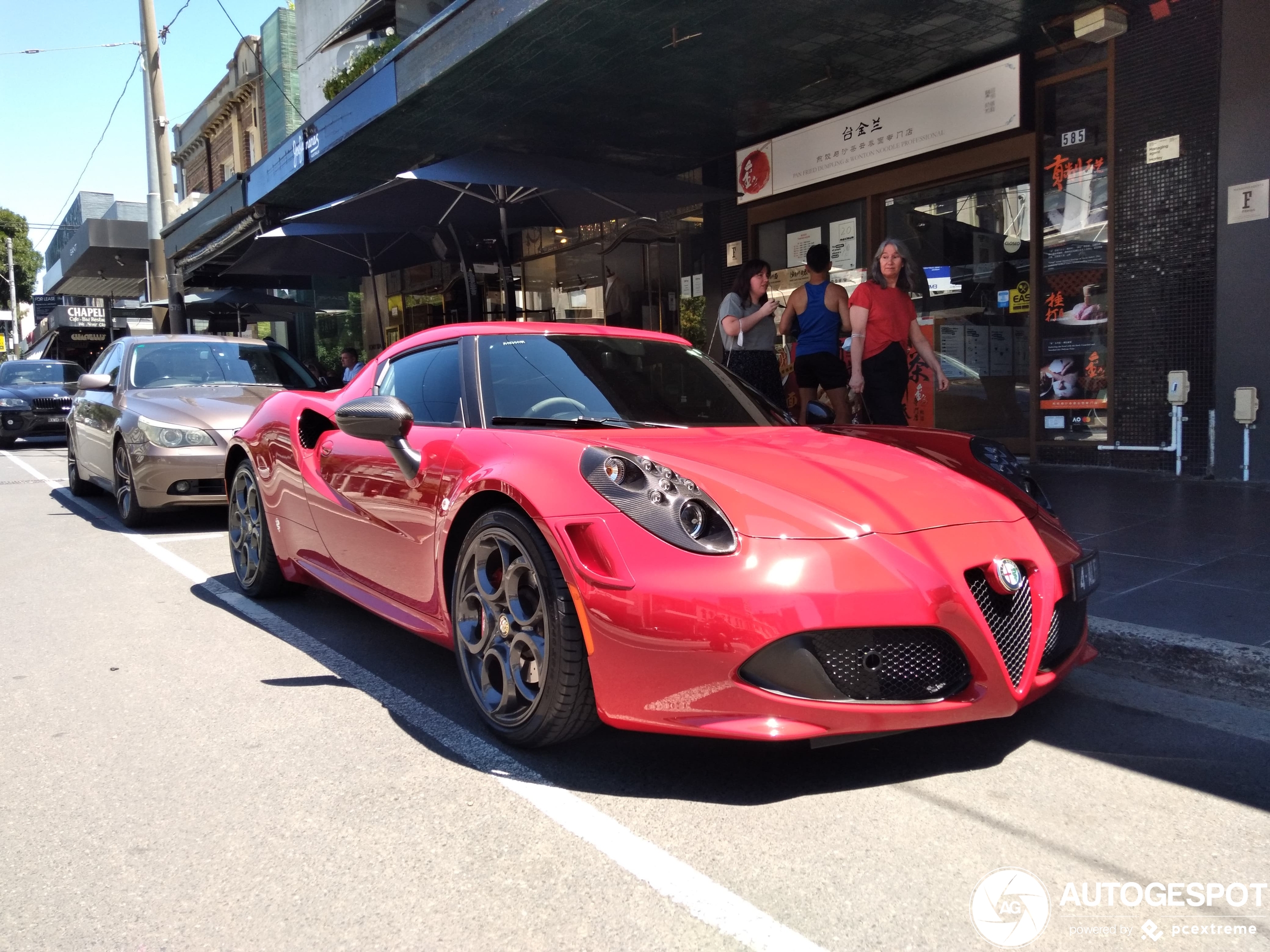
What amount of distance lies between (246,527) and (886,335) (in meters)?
4.15

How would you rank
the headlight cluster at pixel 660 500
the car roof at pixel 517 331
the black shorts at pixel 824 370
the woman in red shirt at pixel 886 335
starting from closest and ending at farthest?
the headlight cluster at pixel 660 500 → the car roof at pixel 517 331 → the woman in red shirt at pixel 886 335 → the black shorts at pixel 824 370

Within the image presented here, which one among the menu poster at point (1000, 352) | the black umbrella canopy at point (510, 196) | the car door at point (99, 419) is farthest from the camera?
the menu poster at point (1000, 352)

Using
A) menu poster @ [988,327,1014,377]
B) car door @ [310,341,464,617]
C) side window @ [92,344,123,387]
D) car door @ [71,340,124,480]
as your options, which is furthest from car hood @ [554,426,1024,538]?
side window @ [92,344,123,387]

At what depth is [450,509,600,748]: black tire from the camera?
278cm

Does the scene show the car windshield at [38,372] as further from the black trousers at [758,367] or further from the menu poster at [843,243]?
the black trousers at [758,367]

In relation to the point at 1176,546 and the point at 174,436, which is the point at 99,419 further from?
the point at 1176,546

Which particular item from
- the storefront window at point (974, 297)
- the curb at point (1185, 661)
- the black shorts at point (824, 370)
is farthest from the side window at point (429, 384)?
the storefront window at point (974, 297)

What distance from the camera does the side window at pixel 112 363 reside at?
870cm

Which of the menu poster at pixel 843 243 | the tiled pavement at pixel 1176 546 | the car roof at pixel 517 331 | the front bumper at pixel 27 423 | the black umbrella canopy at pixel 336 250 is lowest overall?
the tiled pavement at pixel 1176 546

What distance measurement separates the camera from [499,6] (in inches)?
324

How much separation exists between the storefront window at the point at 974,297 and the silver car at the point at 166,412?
5883 mm

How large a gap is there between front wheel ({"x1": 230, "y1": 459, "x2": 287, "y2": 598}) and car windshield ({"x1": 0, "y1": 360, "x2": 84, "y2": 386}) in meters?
14.7

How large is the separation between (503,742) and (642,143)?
9.37 metres

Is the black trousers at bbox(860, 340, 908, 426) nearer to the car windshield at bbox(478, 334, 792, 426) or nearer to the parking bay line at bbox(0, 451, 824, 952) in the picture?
the car windshield at bbox(478, 334, 792, 426)
